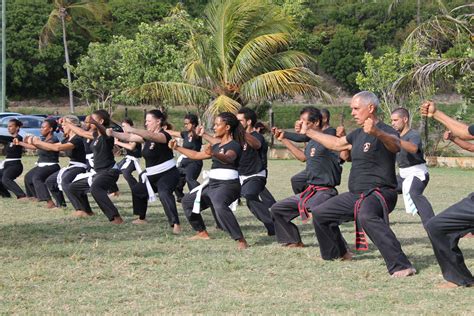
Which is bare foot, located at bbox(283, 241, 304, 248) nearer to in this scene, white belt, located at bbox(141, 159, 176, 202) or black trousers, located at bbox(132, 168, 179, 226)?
black trousers, located at bbox(132, 168, 179, 226)

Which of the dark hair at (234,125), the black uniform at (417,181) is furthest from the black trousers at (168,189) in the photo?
the black uniform at (417,181)

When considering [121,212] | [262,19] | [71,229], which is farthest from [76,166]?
[262,19]

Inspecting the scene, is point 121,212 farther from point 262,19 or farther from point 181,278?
point 262,19

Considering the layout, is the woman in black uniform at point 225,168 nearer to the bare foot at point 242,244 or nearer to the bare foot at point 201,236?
the bare foot at point 242,244

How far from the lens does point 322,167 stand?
10539mm

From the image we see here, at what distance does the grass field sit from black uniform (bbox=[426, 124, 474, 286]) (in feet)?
0.62

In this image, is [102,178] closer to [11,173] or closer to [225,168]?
[225,168]

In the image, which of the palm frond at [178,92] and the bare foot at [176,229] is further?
the palm frond at [178,92]

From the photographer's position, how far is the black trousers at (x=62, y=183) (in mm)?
14359

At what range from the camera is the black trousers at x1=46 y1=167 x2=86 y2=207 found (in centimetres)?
1436

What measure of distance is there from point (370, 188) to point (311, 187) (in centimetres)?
167

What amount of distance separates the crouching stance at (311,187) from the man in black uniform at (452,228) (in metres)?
2.42

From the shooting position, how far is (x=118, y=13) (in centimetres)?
5966

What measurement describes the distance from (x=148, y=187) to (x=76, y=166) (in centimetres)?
253
